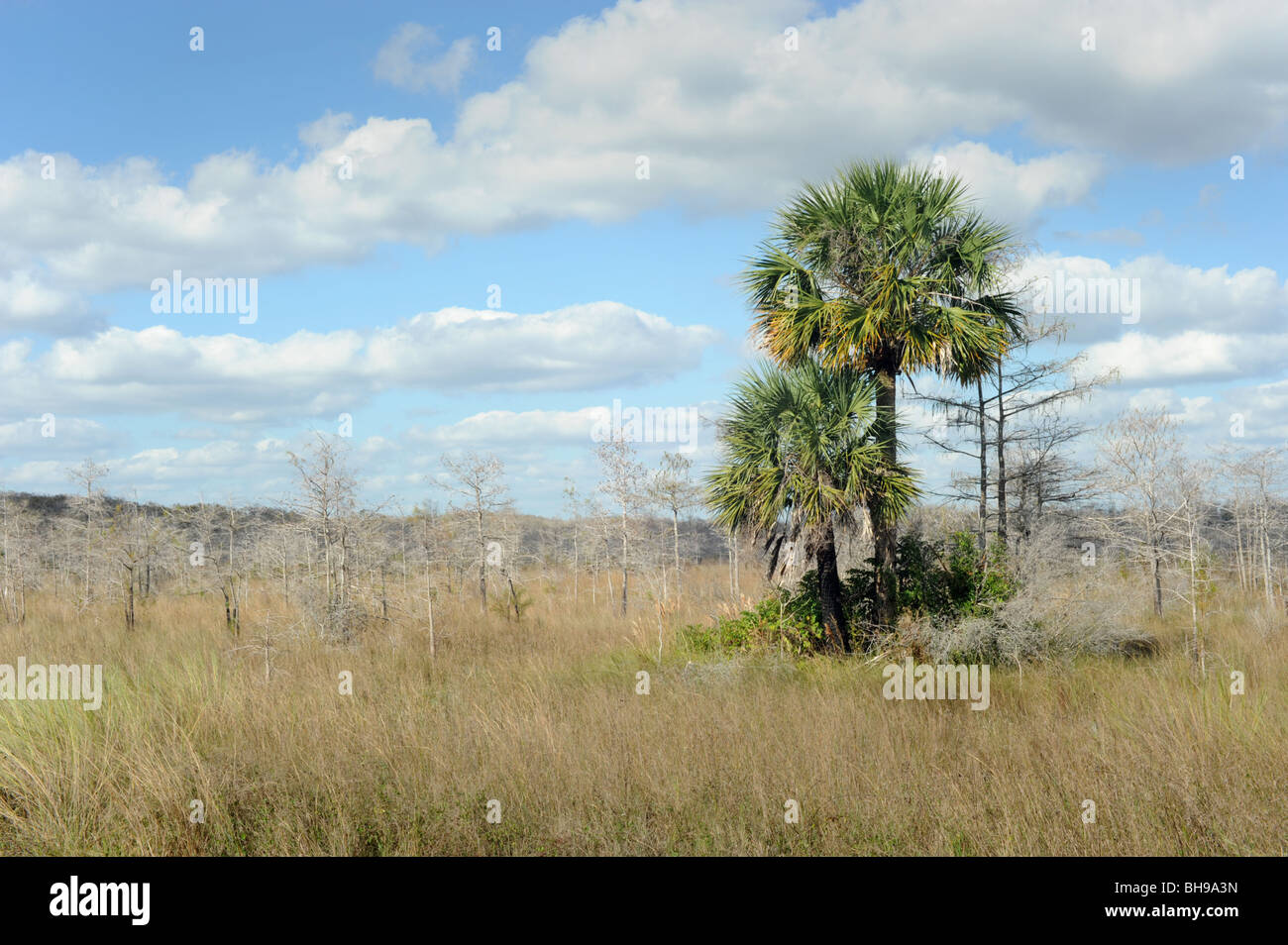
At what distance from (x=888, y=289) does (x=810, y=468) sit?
3106mm

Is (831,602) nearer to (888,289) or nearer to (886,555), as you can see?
(886,555)

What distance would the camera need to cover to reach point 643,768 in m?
6.64

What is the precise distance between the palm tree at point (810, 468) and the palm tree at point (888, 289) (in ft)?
1.73

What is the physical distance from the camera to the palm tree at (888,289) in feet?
40.1

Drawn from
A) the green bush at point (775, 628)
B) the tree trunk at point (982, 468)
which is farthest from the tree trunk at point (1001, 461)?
the green bush at point (775, 628)

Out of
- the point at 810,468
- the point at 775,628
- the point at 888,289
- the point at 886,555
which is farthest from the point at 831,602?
the point at 888,289

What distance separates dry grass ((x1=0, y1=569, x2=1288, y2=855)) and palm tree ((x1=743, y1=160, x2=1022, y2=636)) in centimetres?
438

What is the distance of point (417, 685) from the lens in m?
10.1

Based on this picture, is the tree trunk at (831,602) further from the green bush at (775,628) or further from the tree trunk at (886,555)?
the tree trunk at (886,555)

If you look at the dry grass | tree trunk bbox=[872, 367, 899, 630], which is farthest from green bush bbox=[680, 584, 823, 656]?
the dry grass

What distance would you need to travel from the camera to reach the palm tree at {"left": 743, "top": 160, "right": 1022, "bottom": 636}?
1221 cm

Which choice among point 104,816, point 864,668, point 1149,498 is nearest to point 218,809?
point 104,816

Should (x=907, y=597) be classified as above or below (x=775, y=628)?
above
